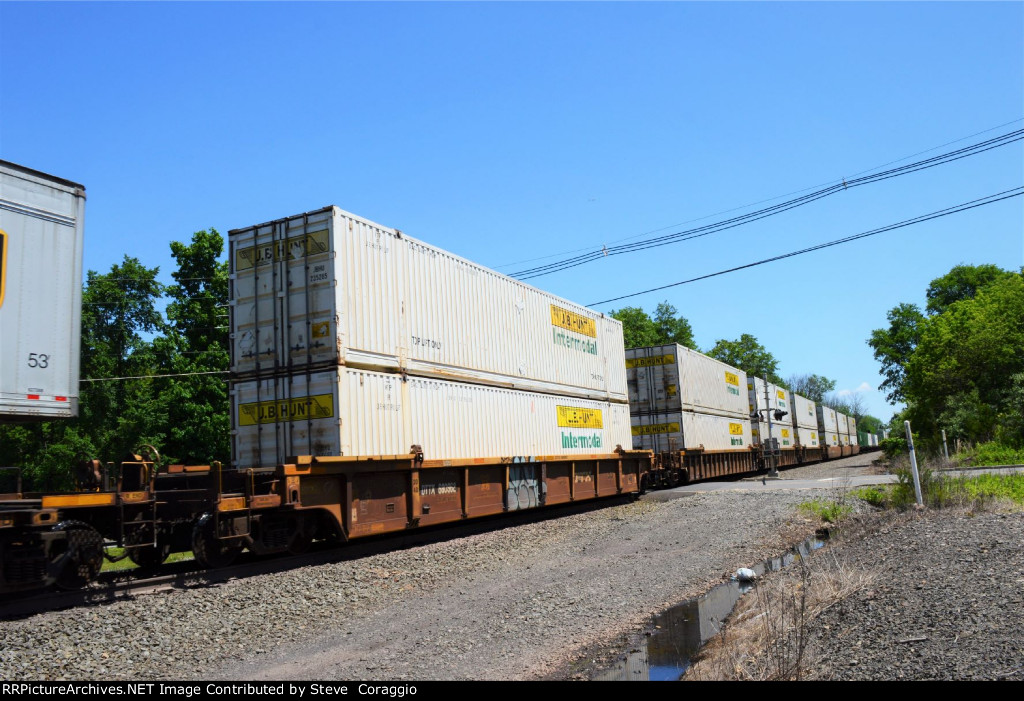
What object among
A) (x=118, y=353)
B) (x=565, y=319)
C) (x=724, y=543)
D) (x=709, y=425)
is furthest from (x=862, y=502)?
(x=118, y=353)

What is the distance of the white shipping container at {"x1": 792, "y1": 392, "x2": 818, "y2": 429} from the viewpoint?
4555 centimetres

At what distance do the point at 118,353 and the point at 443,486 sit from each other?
31192mm

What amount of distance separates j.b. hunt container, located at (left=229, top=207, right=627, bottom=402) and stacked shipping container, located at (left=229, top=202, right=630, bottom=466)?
0.07 ft

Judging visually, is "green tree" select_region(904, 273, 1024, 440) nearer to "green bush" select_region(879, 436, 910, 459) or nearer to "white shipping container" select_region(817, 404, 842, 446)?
"green bush" select_region(879, 436, 910, 459)

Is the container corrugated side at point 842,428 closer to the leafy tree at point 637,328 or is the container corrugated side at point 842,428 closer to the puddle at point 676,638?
the leafy tree at point 637,328

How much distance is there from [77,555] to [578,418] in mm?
12512

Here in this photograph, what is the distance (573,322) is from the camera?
1959 cm

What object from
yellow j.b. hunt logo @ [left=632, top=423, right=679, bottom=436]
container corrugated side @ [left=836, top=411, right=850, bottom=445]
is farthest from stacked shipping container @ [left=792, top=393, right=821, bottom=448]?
yellow j.b. hunt logo @ [left=632, top=423, right=679, bottom=436]

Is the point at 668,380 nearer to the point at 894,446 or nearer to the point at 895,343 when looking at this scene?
the point at 894,446

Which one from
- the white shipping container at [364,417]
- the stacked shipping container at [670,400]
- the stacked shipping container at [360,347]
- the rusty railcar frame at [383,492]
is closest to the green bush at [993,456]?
the stacked shipping container at [670,400]

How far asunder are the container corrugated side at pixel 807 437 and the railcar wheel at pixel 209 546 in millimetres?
41260

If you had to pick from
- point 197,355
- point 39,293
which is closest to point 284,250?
point 39,293
